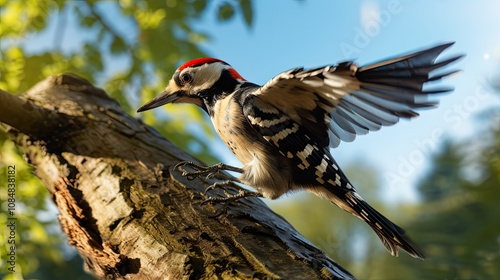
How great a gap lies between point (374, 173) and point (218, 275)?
5.59 metres

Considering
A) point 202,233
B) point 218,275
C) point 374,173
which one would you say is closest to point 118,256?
point 202,233

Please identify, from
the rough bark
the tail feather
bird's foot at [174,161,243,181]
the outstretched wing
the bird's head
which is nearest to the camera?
the outstretched wing

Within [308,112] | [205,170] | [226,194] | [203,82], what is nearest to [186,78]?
[203,82]

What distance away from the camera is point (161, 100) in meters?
2.15

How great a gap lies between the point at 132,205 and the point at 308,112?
70cm

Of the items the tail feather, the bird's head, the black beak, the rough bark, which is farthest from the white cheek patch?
the tail feather

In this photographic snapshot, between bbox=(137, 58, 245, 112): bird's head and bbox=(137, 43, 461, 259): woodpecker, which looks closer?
bbox=(137, 43, 461, 259): woodpecker

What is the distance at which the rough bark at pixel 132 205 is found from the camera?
1467mm

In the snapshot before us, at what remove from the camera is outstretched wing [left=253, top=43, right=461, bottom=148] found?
1351 mm

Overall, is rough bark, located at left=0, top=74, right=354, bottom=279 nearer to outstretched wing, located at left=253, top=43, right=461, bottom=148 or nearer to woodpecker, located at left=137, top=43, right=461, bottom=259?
woodpecker, located at left=137, top=43, right=461, bottom=259

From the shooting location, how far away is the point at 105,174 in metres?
1.98

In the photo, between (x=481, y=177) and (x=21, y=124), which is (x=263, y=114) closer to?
(x=21, y=124)

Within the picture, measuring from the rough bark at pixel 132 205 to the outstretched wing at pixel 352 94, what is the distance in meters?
0.40

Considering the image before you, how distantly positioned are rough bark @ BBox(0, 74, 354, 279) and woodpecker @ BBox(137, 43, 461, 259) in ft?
0.64
